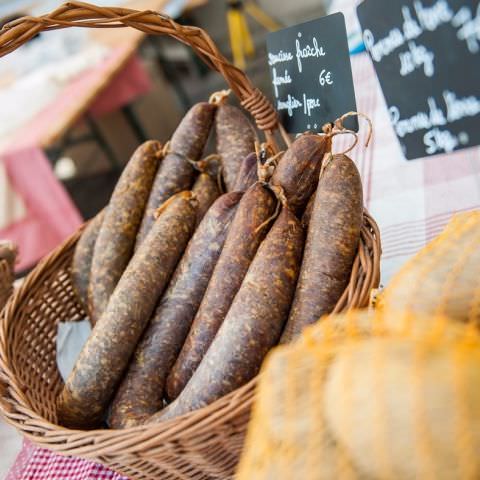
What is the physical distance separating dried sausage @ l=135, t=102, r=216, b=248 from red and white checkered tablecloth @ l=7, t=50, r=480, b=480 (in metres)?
0.47

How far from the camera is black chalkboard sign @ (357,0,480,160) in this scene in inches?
30.9

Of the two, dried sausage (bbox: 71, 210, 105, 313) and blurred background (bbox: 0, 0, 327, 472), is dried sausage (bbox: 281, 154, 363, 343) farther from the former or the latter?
blurred background (bbox: 0, 0, 327, 472)

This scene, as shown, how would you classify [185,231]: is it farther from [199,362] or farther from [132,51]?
[132,51]

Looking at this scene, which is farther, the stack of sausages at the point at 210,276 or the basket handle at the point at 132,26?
the basket handle at the point at 132,26

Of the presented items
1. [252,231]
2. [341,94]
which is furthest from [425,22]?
[252,231]

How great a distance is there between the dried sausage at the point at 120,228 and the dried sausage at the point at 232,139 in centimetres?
19

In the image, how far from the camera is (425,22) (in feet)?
2.70

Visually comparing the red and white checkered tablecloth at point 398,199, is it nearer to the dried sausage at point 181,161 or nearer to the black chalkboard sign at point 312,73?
the black chalkboard sign at point 312,73

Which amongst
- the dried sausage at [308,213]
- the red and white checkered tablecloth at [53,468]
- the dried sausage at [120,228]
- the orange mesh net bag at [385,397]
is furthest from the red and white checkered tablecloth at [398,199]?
the orange mesh net bag at [385,397]

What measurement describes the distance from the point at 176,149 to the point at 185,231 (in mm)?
285

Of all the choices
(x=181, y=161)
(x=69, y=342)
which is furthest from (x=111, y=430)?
(x=181, y=161)

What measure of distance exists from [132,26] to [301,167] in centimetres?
43

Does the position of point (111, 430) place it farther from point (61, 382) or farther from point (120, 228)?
point (120, 228)

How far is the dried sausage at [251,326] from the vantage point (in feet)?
2.86
